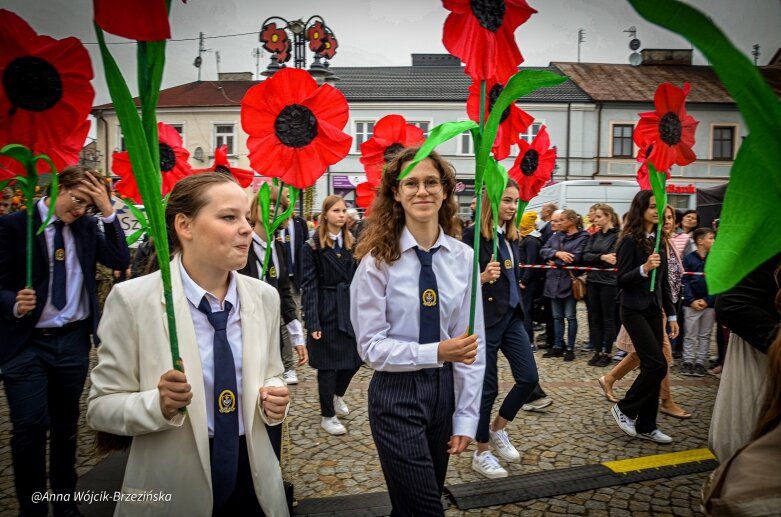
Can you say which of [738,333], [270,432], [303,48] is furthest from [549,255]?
[270,432]

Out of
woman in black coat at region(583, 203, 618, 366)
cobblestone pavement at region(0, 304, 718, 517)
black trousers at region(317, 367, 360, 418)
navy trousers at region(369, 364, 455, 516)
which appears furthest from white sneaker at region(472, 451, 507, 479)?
woman in black coat at region(583, 203, 618, 366)

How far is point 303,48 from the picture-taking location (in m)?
8.04

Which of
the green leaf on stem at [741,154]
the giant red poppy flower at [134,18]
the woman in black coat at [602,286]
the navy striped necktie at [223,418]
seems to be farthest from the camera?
the woman in black coat at [602,286]

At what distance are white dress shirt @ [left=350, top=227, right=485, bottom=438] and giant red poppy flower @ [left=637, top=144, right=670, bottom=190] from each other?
2812mm

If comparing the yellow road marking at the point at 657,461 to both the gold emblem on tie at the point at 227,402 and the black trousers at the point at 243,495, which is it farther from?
the gold emblem on tie at the point at 227,402

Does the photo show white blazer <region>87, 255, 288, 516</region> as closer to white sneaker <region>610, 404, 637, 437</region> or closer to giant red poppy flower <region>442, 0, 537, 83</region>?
giant red poppy flower <region>442, 0, 537, 83</region>

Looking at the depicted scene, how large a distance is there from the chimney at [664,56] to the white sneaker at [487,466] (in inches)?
1283

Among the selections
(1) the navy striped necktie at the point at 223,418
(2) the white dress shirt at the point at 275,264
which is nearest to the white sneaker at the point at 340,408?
(2) the white dress shirt at the point at 275,264

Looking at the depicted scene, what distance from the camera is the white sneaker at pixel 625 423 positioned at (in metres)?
4.37

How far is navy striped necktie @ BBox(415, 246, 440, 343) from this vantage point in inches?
88.3

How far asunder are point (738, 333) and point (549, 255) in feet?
18.6

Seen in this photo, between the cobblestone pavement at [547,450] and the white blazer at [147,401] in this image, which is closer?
the white blazer at [147,401]

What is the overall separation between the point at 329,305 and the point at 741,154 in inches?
152

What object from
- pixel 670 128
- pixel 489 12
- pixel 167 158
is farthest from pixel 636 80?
pixel 489 12
